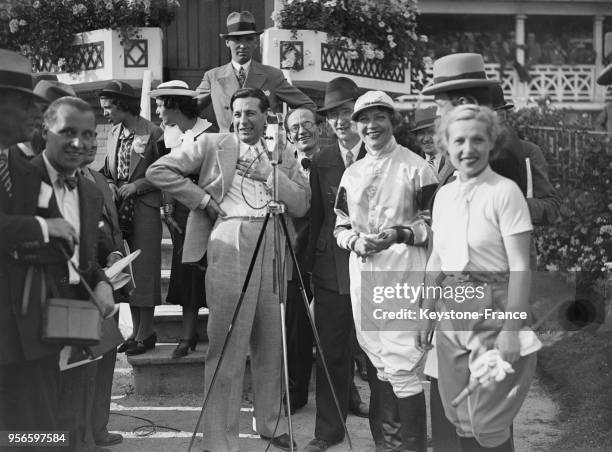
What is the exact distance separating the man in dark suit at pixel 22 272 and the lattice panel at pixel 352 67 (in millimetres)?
4754

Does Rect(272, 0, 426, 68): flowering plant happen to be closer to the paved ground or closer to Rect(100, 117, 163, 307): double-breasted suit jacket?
Rect(100, 117, 163, 307): double-breasted suit jacket

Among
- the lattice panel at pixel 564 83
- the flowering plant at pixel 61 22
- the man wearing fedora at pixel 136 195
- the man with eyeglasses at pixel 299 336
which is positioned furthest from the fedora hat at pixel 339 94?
the lattice panel at pixel 564 83

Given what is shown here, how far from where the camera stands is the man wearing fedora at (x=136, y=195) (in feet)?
20.0

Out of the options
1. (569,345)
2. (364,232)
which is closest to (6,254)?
(364,232)

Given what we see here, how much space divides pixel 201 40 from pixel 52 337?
253 inches

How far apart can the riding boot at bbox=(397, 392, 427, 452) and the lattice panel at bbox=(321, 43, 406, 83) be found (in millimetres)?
4495

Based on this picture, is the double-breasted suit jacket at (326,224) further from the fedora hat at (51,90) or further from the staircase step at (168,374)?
the fedora hat at (51,90)

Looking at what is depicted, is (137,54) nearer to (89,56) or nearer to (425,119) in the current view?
(89,56)

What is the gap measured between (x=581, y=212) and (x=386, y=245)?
3.11 meters

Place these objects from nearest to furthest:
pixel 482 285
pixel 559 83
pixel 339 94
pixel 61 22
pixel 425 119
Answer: pixel 482 285 → pixel 339 94 → pixel 425 119 → pixel 61 22 → pixel 559 83

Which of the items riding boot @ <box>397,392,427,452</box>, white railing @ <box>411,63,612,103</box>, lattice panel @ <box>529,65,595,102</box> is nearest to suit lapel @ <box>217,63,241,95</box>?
riding boot @ <box>397,392,427,452</box>

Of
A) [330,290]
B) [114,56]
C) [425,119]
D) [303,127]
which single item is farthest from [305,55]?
[330,290]

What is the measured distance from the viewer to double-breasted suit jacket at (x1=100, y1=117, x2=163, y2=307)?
20.1 feet

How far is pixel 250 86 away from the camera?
260 inches
